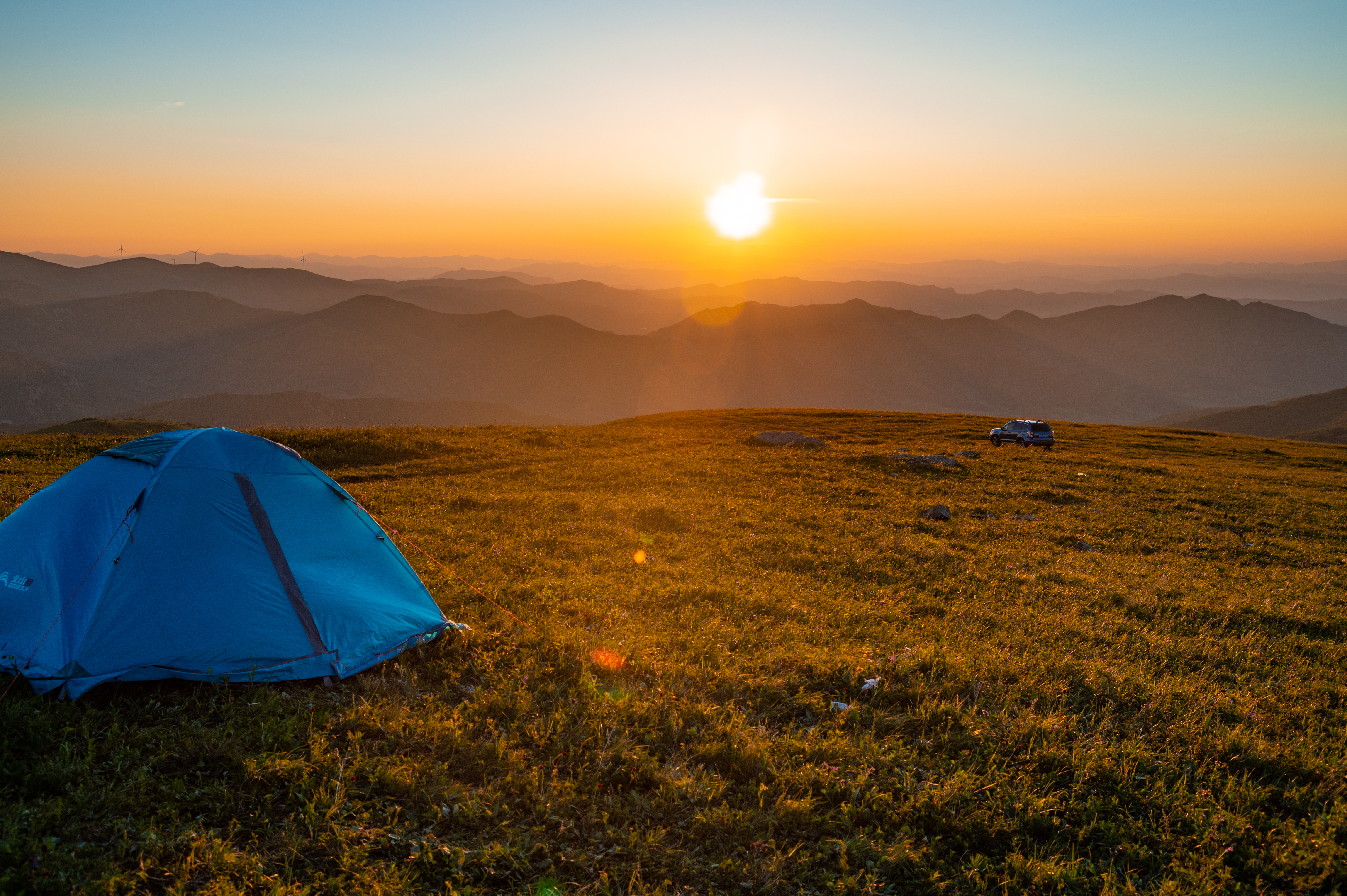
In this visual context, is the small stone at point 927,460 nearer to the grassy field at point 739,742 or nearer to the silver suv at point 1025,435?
the silver suv at point 1025,435

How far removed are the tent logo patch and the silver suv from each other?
140 ft

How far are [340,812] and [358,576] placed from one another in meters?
3.90

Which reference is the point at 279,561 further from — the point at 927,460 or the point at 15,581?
the point at 927,460

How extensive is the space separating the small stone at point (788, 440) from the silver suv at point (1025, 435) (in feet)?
43.2

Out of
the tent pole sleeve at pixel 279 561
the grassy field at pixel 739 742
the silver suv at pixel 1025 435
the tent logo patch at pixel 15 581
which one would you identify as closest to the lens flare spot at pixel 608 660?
the grassy field at pixel 739 742

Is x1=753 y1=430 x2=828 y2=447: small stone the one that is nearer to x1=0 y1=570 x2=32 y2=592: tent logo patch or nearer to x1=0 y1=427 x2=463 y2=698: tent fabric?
x1=0 y1=427 x2=463 y2=698: tent fabric

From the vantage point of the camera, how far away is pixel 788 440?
35.5 meters

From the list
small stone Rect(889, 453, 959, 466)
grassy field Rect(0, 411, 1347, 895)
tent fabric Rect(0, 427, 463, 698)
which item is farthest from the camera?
small stone Rect(889, 453, 959, 466)

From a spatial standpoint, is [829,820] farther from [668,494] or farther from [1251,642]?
[668,494]

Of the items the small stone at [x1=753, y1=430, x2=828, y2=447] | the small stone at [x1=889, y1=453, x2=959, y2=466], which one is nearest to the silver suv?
the small stone at [x1=889, y1=453, x2=959, y2=466]

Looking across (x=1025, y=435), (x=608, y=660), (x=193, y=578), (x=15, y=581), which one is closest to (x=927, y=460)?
(x=1025, y=435)

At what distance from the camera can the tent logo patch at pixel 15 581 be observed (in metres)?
7.91

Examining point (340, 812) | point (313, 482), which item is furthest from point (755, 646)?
point (313, 482)

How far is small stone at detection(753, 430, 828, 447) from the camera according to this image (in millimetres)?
34281
